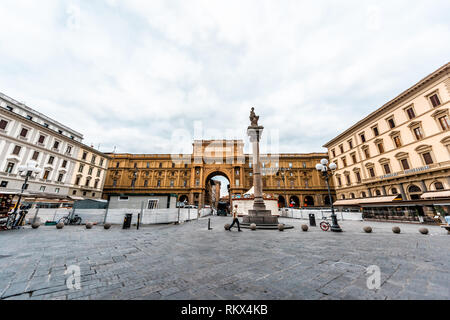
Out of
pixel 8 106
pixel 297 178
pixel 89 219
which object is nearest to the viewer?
pixel 89 219

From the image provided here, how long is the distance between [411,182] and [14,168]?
5457cm

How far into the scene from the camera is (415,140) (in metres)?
21.9

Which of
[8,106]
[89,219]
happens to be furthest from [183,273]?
[8,106]

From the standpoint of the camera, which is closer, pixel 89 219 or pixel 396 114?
pixel 89 219

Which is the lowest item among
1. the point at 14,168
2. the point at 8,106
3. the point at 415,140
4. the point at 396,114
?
the point at 14,168

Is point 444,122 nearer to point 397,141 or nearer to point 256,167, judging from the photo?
point 397,141

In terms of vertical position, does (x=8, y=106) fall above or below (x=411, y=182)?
above

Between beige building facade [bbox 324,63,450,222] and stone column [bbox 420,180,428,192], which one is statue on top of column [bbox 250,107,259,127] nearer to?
beige building facade [bbox 324,63,450,222]

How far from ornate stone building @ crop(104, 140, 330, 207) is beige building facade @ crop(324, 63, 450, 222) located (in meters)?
13.6

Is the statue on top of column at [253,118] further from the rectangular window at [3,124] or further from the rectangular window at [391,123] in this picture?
the rectangular window at [3,124]

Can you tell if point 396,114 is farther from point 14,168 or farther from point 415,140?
point 14,168
